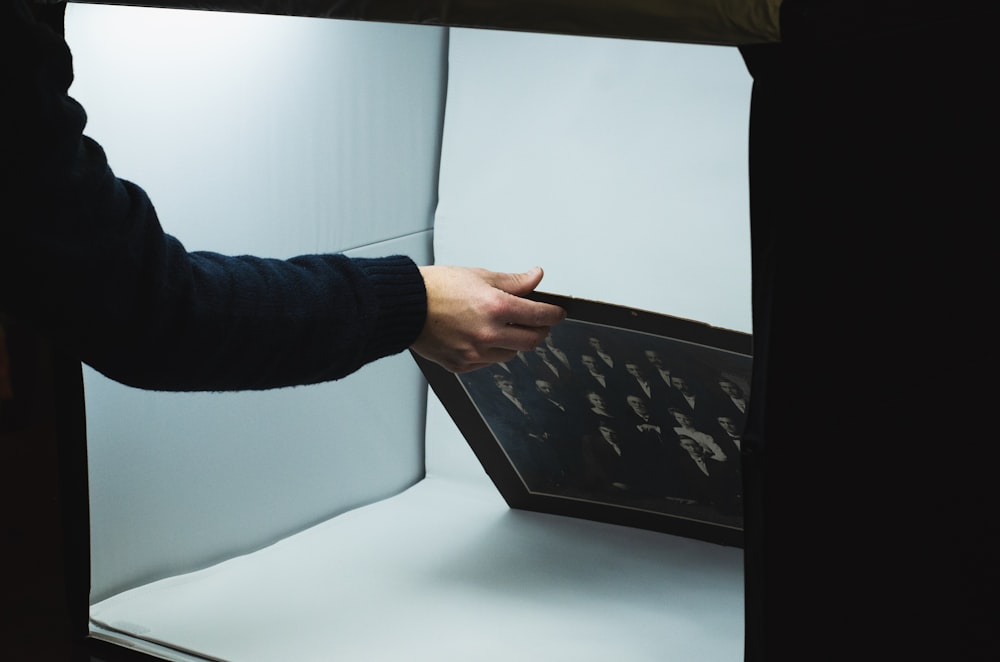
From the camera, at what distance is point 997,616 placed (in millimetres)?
765

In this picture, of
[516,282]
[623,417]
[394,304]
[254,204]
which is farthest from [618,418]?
[254,204]

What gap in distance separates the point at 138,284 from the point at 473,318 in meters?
0.33

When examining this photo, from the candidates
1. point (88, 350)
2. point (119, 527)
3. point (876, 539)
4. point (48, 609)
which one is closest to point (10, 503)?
point (48, 609)

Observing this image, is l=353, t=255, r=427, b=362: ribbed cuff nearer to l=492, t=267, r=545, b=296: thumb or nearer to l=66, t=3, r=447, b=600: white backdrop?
l=492, t=267, r=545, b=296: thumb

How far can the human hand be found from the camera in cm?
108

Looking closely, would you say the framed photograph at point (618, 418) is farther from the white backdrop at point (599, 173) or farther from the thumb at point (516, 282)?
the white backdrop at point (599, 173)

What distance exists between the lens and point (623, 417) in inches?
54.5

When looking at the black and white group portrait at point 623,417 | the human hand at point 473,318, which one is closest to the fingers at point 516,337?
the human hand at point 473,318

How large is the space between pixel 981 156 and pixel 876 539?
0.27 m

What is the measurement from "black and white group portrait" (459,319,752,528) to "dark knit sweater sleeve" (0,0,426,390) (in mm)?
317

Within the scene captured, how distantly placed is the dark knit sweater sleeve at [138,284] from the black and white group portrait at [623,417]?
317mm

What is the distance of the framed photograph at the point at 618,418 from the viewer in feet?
3.98

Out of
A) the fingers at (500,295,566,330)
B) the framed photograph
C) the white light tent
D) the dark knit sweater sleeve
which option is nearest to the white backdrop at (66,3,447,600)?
the white light tent

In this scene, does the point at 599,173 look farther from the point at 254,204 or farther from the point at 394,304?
the point at 394,304
